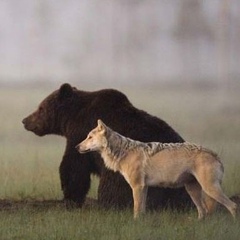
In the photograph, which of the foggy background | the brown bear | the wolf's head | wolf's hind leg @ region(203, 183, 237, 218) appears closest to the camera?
wolf's hind leg @ region(203, 183, 237, 218)

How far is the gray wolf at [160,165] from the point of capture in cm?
603

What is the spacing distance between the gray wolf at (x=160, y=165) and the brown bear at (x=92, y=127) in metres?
0.23

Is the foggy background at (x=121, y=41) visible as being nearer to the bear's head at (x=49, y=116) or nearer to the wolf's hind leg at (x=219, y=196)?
the bear's head at (x=49, y=116)

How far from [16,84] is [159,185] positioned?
133 cm

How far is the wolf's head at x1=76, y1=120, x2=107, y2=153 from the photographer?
6.15 m

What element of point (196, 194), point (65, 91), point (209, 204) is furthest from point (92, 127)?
point (209, 204)

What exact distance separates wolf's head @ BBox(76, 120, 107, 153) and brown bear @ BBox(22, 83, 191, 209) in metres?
0.35

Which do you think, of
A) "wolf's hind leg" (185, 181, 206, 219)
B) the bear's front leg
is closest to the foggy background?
the bear's front leg

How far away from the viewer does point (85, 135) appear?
21.6 feet

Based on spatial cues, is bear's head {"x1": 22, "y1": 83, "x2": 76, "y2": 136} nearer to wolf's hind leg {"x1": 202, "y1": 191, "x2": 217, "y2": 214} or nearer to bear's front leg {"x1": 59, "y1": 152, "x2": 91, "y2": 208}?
bear's front leg {"x1": 59, "y1": 152, "x2": 91, "y2": 208}

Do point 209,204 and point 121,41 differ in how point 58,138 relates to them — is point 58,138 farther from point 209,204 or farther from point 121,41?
point 209,204

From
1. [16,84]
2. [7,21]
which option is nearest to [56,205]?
[16,84]

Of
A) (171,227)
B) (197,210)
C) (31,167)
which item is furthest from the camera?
(31,167)

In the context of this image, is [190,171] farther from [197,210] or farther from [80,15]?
[80,15]
